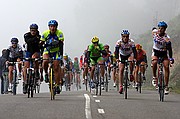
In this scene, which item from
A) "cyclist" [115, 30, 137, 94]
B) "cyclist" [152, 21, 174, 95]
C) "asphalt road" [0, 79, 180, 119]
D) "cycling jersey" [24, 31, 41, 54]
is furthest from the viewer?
"cyclist" [115, 30, 137, 94]

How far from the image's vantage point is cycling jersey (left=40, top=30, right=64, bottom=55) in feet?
43.0

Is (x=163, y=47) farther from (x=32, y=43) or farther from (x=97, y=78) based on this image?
(x=32, y=43)

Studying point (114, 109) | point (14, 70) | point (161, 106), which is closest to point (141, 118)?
point (114, 109)

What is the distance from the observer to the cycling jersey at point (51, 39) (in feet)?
43.0

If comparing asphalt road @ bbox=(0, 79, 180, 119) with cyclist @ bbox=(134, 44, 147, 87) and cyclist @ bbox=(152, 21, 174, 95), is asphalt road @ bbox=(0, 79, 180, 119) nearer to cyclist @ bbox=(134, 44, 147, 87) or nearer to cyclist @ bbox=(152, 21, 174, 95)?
cyclist @ bbox=(152, 21, 174, 95)

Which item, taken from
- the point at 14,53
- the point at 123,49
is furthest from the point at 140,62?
the point at 14,53

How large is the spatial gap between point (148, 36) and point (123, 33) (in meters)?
65.7

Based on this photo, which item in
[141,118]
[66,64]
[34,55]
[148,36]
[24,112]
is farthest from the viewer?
[148,36]

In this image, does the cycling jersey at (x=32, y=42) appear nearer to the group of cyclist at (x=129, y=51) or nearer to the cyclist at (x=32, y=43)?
the cyclist at (x=32, y=43)

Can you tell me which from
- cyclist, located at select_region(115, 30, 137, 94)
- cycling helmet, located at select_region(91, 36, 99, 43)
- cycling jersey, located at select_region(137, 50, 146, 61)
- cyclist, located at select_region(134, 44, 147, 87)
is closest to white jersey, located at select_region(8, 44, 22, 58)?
cycling helmet, located at select_region(91, 36, 99, 43)

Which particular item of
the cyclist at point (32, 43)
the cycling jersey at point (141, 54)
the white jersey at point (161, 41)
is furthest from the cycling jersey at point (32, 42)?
the cycling jersey at point (141, 54)

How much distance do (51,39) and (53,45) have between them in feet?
0.63

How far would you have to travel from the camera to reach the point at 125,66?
14320 mm

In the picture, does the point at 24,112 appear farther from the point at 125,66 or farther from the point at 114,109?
the point at 125,66
